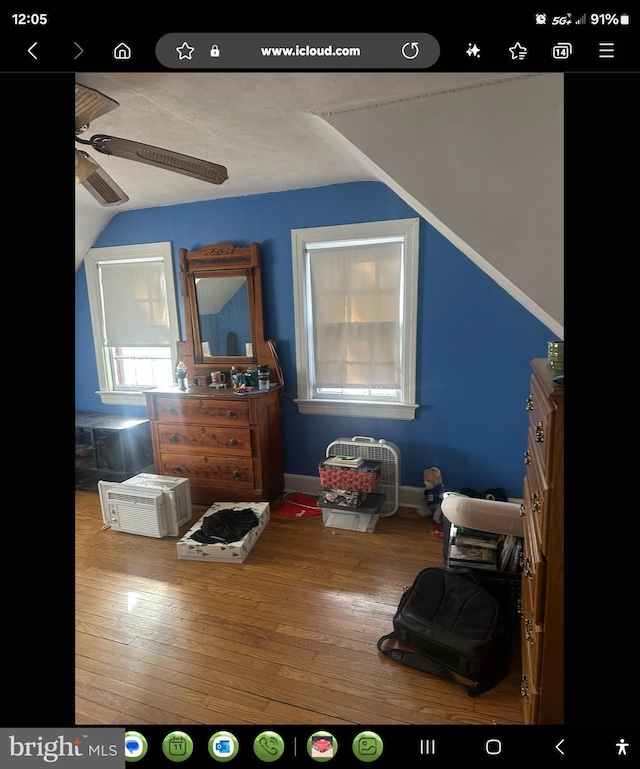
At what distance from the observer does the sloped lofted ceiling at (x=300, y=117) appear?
1271 mm

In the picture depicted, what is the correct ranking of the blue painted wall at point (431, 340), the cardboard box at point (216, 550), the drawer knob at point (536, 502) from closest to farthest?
the drawer knob at point (536, 502) → the cardboard box at point (216, 550) → the blue painted wall at point (431, 340)

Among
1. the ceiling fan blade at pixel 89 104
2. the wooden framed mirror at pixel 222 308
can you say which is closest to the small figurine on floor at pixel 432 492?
the wooden framed mirror at pixel 222 308

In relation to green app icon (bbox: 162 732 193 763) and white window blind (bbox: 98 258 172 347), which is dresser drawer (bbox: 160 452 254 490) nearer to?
white window blind (bbox: 98 258 172 347)

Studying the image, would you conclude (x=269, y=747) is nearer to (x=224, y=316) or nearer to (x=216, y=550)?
(x=216, y=550)

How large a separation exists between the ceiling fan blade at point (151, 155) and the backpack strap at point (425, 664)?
2059 mm

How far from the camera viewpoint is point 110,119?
167cm

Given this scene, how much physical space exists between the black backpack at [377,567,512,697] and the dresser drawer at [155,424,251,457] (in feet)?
4.86

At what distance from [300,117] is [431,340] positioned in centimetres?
153

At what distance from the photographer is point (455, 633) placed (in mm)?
1469

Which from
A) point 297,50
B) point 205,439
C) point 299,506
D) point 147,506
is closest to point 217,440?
point 205,439

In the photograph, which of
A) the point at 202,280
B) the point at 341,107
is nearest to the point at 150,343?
the point at 202,280

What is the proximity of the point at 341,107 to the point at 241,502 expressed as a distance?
235 centimetres

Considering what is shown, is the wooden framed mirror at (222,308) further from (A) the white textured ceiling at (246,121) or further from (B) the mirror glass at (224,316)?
(A) the white textured ceiling at (246,121)
